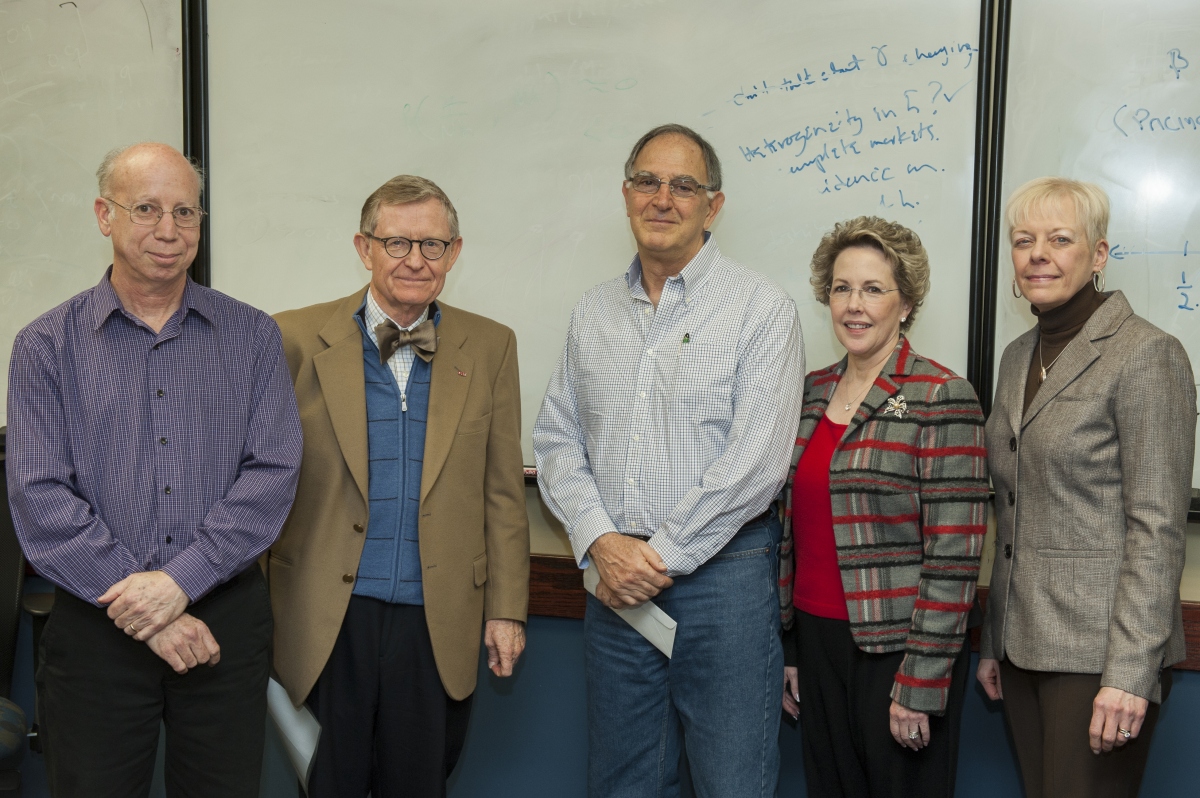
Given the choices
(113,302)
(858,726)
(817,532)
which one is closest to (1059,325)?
(817,532)

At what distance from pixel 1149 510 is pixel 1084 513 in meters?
0.11

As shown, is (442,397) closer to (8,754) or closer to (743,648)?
(743,648)

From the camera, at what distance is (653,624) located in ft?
6.28

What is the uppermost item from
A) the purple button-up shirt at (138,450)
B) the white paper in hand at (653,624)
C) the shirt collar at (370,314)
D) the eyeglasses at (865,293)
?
the eyeglasses at (865,293)

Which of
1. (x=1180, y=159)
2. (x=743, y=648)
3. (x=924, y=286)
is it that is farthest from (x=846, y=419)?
(x=1180, y=159)

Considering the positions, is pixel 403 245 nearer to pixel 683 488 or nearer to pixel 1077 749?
pixel 683 488

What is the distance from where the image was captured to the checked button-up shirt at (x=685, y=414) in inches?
72.6

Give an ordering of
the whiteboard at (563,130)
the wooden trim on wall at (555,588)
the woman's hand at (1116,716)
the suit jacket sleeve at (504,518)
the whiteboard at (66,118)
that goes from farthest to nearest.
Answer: the whiteboard at (66,118) < the wooden trim on wall at (555,588) < the whiteboard at (563,130) < the suit jacket sleeve at (504,518) < the woman's hand at (1116,716)

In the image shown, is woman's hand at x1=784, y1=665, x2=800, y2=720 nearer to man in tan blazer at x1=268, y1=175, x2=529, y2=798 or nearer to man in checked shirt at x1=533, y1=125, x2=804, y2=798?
man in checked shirt at x1=533, y1=125, x2=804, y2=798

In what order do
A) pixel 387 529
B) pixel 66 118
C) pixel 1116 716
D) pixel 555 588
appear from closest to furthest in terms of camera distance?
pixel 1116 716 < pixel 387 529 < pixel 555 588 < pixel 66 118

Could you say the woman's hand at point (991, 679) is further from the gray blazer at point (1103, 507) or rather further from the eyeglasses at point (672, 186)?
the eyeglasses at point (672, 186)

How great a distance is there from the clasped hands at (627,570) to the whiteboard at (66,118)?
184cm

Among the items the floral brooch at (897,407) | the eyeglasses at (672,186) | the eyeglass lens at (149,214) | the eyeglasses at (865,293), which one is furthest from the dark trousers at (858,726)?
the eyeglass lens at (149,214)

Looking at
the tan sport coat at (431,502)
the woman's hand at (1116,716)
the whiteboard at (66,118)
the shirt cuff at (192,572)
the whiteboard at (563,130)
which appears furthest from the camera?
the whiteboard at (66,118)
